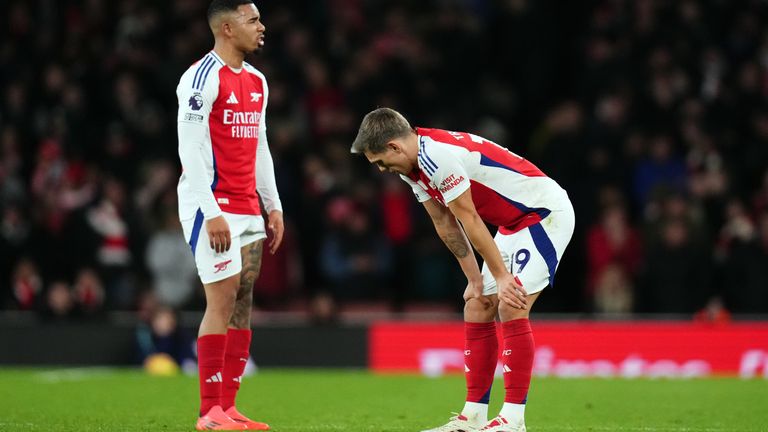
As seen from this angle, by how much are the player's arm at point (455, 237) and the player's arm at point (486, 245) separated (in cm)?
46

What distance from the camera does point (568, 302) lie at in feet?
51.2

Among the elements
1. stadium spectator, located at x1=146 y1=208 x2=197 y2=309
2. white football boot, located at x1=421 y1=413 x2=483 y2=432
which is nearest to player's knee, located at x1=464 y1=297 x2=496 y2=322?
white football boot, located at x1=421 y1=413 x2=483 y2=432

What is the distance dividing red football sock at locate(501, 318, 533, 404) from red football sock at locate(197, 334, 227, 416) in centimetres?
180

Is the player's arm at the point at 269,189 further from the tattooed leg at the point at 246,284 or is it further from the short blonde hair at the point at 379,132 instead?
the short blonde hair at the point at 379,132

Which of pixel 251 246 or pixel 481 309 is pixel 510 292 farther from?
pixel 251 246

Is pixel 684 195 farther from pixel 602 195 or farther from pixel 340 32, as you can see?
pixel 340 32

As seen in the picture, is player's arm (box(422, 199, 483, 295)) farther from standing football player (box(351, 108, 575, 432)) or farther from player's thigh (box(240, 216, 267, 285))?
player's thigh (box(240, 216, 267, 285))

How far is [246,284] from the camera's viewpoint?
25.6 feet

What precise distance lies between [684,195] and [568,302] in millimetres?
2041

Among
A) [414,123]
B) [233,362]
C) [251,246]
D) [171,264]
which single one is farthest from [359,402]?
[414,123]

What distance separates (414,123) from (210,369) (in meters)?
9.34

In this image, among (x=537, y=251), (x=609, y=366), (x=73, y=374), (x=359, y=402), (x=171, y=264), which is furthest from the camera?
(x=171, y=264)

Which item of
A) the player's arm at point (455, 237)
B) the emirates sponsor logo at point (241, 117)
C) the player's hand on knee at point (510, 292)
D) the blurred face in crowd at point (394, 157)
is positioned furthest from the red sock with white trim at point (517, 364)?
the emirates sponsor logo at point (241, 117)

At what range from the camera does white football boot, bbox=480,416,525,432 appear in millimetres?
6824
